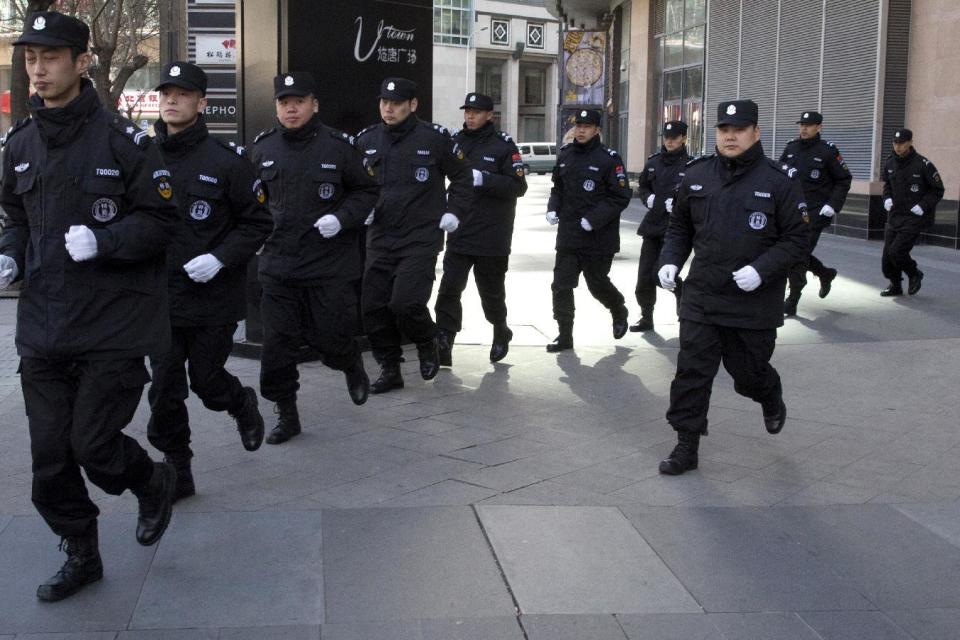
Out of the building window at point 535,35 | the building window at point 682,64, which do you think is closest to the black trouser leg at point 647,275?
the building window at point 682,64

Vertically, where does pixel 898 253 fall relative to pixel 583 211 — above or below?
below

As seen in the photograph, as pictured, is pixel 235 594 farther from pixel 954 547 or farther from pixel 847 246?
pixel 847 246

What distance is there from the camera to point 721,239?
6.14m

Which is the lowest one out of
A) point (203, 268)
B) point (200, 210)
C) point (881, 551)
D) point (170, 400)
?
point (881, 551)

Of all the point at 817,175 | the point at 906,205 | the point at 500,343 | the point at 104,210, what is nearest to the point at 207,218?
the point at 104,210

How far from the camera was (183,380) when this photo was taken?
5531mm

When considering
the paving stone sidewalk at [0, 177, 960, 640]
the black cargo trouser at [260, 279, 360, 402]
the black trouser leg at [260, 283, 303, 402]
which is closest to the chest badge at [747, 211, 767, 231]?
the paving stone sidewalk at [0, 177, 960, 640]

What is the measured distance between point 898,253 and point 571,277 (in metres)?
4.66

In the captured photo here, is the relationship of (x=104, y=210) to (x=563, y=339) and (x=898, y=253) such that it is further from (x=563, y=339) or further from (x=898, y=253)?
(x=898, y=253)

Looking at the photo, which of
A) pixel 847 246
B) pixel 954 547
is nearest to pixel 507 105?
pixel 847 246

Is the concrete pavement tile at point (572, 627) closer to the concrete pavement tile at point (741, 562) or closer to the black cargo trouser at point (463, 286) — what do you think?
the concrete pavement tile at point (741, 562)

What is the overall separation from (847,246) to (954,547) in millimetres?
14573

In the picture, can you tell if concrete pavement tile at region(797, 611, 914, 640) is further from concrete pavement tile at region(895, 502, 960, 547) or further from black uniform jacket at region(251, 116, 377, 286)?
black uniform jacket at region(251, 116, 377, 286)

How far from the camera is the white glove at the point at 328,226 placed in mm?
6609
